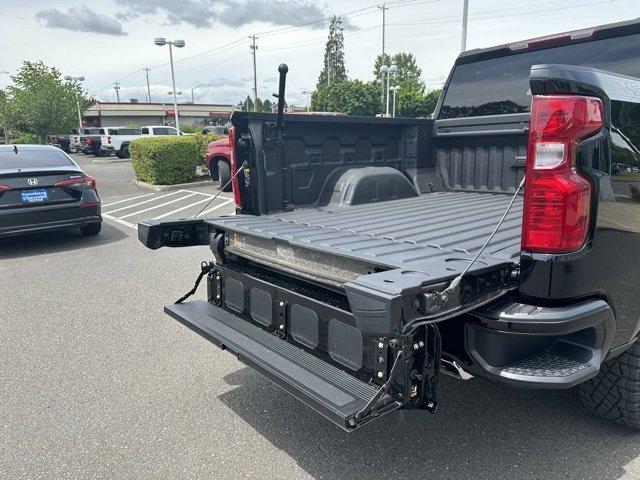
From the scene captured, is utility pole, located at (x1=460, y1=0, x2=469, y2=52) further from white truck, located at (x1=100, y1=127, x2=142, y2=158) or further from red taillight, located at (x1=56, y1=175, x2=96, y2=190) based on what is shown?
white truck, located at (x1=100, y1=127, x2=142, y2=158)

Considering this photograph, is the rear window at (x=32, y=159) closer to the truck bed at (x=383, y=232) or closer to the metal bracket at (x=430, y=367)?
the truck bed at (x=383, y=232)

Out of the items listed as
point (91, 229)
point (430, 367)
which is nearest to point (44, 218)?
point (91, 229)

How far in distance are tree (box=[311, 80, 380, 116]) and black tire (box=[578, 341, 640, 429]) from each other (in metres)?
52.4

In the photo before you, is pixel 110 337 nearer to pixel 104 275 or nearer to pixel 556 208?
pixel 104 275

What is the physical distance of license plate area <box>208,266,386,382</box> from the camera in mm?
2354

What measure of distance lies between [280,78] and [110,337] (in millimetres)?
2589

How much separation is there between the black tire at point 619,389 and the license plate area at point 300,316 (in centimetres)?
135

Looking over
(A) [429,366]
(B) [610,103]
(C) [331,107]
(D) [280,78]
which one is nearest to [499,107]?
(D) [280,78]

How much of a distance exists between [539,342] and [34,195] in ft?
23.0

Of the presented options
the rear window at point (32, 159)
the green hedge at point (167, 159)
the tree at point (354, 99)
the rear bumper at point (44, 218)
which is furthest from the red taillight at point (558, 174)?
the tree at point (354, 99)

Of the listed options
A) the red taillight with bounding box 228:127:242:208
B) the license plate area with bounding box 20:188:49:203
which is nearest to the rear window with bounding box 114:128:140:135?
the license plate area with bounding box 20:188:49:203

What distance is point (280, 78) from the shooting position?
11.1 ft

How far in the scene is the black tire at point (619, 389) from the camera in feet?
8.60

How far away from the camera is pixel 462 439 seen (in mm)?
2836
